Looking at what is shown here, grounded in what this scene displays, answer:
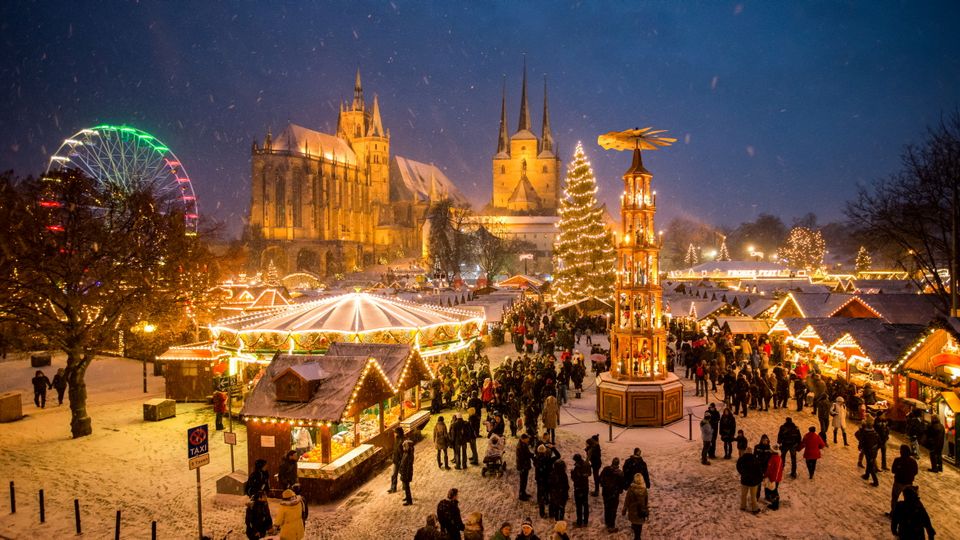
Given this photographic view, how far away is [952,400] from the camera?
36.7ft

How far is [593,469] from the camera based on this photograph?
9930 millimetres

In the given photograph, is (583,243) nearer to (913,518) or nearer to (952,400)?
(952,400)

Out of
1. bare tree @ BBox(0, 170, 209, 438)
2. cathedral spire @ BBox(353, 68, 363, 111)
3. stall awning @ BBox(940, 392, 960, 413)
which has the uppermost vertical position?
cathedral spire @ BBox(353, 68, 363, 111)

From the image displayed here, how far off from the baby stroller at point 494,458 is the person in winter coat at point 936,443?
27.4 feet

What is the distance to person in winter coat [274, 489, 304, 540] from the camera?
725cm

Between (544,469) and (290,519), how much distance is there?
3.95m

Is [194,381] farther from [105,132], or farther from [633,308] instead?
[105,132]

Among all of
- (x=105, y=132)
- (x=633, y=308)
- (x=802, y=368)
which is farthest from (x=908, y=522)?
(x=105, y=132)

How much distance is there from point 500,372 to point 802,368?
31.2 ft

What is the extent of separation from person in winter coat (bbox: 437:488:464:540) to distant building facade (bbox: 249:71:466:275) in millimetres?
74743

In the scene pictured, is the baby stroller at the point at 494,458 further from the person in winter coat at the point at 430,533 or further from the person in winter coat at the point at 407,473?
the person in winter coat at the point at 430,533

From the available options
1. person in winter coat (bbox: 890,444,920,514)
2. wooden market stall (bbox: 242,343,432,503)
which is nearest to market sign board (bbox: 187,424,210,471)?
wooden market stall (bbox: 242,343,432,503)

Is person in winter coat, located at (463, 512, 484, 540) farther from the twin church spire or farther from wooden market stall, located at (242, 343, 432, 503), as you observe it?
the twin church spire

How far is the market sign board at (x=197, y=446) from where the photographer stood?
8.12 m
